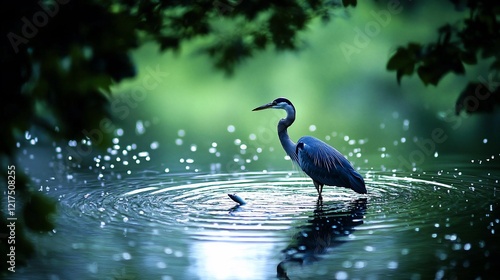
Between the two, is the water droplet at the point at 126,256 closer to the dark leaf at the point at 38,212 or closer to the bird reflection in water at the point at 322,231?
the bird reflection in water at the point at 322,231

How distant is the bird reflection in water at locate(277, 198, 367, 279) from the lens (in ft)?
16.4

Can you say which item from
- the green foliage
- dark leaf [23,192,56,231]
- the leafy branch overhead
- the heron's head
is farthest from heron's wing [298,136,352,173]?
dark leaf [23,192,56,231]

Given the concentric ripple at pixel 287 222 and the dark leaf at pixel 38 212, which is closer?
the dark leaf at pixel 38 212

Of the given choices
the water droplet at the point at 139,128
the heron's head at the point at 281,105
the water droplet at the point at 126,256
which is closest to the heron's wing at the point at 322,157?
the heron's head at the point at 281,105

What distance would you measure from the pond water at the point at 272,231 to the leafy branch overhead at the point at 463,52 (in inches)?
80.1

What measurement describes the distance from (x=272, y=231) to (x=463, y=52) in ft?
10.3

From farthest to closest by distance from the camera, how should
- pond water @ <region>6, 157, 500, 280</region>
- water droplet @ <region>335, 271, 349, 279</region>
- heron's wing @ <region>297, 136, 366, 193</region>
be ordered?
heron's wing @ <region>297, 136, 366, 193</region> → pond water @ <region>6, 157, 500, 280</region> → water droplet @ <region>335, 271, 349, 279</region>

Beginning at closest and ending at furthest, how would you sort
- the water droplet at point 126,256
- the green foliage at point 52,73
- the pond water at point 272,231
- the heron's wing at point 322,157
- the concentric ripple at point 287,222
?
the green foliage at point 52,73 < the pond water at point 272,231 < the concentric ripple at point 287,222 < the water droplet at point 126,256 < the heron's wing at point 322,157

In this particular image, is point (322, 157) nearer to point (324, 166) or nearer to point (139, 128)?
point (324, 166)

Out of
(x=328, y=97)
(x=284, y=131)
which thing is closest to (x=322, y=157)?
(x=284, y=131)

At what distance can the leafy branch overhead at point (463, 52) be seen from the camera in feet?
8.61

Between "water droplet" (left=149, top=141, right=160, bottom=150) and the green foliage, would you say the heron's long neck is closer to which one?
"water droplet" (left=149, top=141, right=160, bottom=150)

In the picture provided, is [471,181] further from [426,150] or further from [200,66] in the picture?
[200,66]

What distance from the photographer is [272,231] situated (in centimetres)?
562
